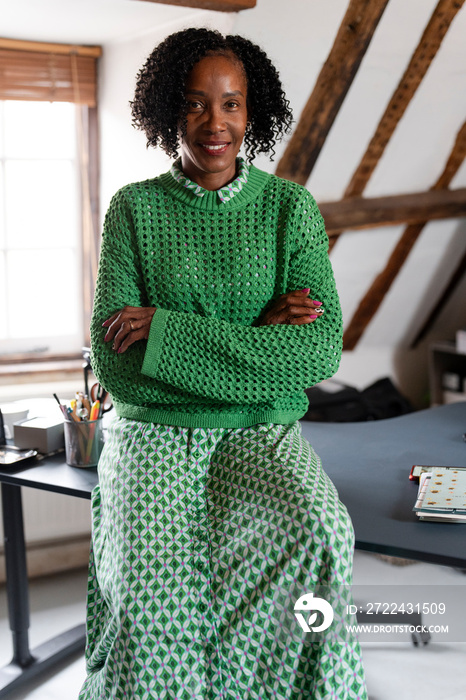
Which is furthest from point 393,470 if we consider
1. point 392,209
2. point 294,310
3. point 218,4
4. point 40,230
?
point 40,230

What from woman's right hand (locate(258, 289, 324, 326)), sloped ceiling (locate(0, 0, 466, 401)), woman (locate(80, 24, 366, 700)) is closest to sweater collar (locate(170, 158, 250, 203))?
woman (locate(80, 24, 366, 700))

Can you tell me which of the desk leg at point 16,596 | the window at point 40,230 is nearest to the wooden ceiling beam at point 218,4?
the window at point 40,230

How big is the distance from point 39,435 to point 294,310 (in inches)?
31.8

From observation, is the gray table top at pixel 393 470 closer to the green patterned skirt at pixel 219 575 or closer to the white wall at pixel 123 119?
the green patterned skirt at pixel 219 575

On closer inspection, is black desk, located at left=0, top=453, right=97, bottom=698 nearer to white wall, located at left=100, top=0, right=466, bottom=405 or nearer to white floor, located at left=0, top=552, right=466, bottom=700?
white floor, located at left=0, top=552, right=466, bottom=700

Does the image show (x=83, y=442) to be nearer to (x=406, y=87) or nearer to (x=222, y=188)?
(x=222, y=188)

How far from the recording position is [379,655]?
2.42 m

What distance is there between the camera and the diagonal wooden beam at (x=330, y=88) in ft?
8.52

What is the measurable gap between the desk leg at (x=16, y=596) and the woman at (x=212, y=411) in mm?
609

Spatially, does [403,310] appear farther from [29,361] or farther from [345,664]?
[345,664]

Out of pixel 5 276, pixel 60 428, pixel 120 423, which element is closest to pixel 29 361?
pixel 5 276

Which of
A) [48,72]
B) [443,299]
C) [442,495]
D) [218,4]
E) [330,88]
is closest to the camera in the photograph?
[442,495]

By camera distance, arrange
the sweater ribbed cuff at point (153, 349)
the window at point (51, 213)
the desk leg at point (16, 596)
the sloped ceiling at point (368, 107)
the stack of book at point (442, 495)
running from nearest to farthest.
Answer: the stack of book at point (442, 495) → the sweater ribbed cuff at point (153, 349) → the desk leg at point (16, 596) → the sloped ceiling at point (368, 107) → the window at point (51, 213)

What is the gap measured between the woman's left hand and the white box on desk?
0.49 meters
